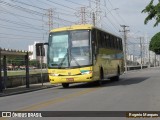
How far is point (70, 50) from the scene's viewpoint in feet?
86.6

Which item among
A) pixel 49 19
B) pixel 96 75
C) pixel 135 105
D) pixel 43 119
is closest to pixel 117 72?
pixel 96 75

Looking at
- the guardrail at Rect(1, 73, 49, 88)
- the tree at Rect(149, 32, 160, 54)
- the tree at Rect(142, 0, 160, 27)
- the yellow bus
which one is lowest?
the guardrail at Rect(1, 73, 49, 88)

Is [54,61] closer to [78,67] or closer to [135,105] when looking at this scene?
[78,67]

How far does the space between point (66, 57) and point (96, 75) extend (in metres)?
2.32

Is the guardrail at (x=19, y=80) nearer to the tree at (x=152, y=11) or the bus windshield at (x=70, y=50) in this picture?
the bus windshield at (x=70, y=50)

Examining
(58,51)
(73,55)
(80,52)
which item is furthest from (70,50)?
(58,51)

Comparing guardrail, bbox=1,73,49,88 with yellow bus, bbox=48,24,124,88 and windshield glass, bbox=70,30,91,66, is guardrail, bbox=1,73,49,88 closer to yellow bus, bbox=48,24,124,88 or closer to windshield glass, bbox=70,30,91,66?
yellow bus, bbox=48,24,124,88

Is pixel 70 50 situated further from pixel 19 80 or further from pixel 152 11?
pixel 19 80

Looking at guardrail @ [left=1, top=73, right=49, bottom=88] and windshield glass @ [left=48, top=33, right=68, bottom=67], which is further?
guardrail @ [left=1, top=73, right=49, bottom=88]

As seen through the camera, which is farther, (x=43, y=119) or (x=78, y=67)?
(x=78, y=67)

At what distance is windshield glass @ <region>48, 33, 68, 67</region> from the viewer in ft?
86.8

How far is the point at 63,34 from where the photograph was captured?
26875mm

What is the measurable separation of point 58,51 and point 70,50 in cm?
75

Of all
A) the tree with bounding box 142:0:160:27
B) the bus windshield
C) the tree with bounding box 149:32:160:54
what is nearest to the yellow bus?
the bus windshield
